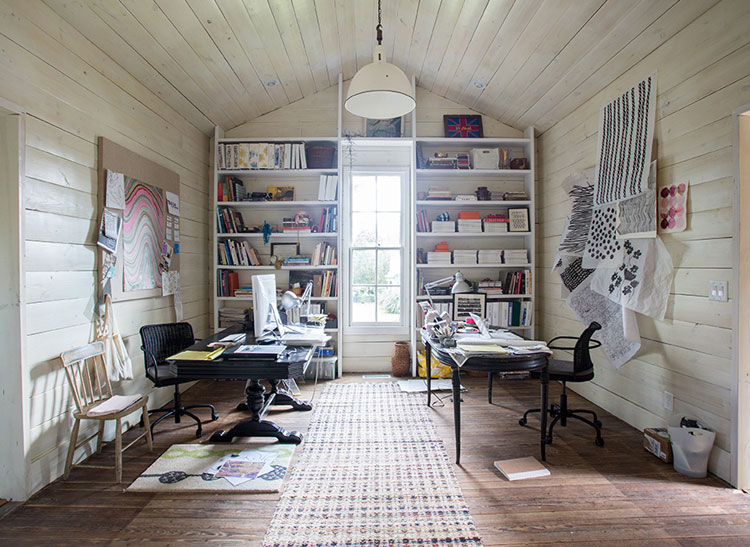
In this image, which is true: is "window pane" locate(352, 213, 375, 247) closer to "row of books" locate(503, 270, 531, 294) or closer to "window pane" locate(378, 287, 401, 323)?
"window pane" locate(378, 287, 401, 323)

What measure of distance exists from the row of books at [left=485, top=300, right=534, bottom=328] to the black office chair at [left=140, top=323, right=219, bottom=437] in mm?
2877

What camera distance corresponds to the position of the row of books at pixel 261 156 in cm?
438

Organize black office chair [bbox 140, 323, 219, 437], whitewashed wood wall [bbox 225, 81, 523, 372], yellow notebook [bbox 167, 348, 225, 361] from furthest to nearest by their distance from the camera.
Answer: whitewashed wood wall [bbox 225, 81, 523, 372] → black office chair [bbox 140, 323, 219, 437] → yellow notebook [bbox 167, 348, 225, 361]

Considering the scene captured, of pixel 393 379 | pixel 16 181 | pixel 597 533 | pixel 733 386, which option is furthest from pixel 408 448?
pixel 16 181

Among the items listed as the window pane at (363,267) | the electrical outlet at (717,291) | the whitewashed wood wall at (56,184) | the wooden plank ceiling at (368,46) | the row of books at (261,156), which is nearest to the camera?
the whitewashed wood wall at (56,184)

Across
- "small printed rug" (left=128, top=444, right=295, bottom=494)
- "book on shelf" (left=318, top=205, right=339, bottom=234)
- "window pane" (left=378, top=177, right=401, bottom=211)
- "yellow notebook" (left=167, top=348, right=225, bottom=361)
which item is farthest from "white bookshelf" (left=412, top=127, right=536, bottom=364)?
"yellow notebook" (left=167, top=348, right=225, bottom=361)

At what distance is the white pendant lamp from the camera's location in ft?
8.29

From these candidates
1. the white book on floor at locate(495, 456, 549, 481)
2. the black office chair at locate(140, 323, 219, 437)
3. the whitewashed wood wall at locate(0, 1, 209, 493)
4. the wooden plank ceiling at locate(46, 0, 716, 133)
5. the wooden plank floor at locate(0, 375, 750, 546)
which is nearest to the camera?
the wooden plank floor at locate(0, 375, 750, 546)

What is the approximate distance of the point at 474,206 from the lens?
473cm

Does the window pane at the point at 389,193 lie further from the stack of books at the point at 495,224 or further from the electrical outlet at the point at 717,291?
the electrical outlet at the point at 717,291

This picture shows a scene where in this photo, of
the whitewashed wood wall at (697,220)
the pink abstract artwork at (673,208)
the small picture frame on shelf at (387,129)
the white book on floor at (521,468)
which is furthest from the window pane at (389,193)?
the white book on floor at (521,468)

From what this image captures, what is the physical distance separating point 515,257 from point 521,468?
2520 millimetres

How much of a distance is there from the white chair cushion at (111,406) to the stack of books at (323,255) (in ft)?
7.50

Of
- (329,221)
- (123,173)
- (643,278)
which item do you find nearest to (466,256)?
(329,221)
